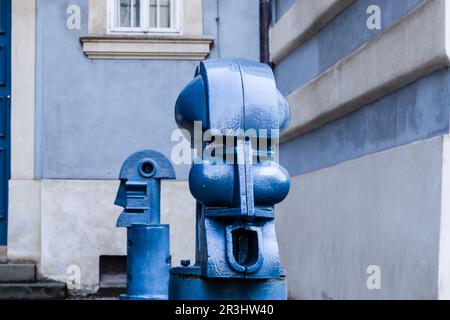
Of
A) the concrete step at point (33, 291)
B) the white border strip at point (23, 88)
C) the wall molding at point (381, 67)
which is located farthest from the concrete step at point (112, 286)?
the wall molding at point (381, 67)

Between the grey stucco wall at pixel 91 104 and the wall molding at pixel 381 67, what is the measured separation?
5.19 feet

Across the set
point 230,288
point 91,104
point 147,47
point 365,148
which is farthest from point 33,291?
point 230,288

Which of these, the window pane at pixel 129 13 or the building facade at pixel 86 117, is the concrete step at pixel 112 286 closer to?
the building facade at pixel 86 117

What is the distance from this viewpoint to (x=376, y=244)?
260 inches

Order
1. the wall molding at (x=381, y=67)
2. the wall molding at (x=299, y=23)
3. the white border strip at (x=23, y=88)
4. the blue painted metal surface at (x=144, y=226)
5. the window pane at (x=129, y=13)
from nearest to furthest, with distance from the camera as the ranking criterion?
the wall molding at (x=381, y=67) < the blue painted metal surface at (x=144, y=226) < the wall molding at (x=299, y=23) < the white border strip at (x=23, y=88) < the window pane at (x=129, y=13)

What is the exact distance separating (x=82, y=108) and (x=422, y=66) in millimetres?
4672

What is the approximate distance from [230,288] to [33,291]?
5427mm

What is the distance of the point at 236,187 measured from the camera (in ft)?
13.1

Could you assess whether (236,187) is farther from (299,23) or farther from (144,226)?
(299,23)

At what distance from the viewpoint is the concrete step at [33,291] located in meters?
8.95

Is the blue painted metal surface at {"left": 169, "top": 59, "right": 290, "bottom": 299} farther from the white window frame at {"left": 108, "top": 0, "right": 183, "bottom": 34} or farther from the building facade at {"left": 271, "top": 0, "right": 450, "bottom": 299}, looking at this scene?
the white window frame at {"left": 108, "top": 0, "right": 183, "bottom": 34}

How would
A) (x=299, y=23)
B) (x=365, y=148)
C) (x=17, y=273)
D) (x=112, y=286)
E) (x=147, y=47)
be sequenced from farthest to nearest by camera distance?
(x=147, y=47)
(x=112, y=286)
(x=17, y=273)
(x=299, y=23)
(x=365, y=148)

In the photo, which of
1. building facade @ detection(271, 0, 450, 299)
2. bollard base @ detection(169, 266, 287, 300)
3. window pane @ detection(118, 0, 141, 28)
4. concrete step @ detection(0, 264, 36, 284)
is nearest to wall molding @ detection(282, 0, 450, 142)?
building facade @ detection(271, 0, 450, 299)
